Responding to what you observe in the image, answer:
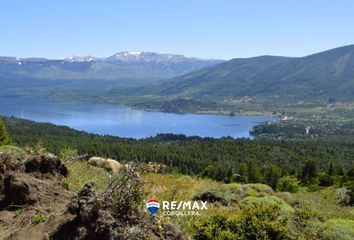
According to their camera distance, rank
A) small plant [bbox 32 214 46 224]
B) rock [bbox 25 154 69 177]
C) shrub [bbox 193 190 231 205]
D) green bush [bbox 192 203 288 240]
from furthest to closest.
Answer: shrub [bbox 193 190 231 205] < rock [bbox 25 154 69 177] < green bush [bbox 192 203 288 240] < small plant [bbox 32 214 46 224]

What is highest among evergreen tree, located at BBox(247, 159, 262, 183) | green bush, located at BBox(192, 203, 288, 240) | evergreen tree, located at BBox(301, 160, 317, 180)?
green bush, located at BBox(192, 203, 288, 240)

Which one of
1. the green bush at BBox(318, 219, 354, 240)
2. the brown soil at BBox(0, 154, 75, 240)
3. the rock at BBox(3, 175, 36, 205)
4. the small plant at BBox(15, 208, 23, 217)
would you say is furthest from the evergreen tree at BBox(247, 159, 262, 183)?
the small plant at BBox(15, 208, 23, 217)

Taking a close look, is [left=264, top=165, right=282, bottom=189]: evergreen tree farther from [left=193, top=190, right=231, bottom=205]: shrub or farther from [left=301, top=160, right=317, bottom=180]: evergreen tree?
[left=193, top=190, right=231, bottom=205]: shrub

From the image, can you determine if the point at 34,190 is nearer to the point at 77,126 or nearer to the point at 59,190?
the point at 59,190

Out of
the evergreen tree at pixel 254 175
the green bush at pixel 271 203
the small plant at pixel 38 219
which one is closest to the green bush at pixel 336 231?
the green bush at pixel 271 203

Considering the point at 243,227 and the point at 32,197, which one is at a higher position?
the point at 32,197

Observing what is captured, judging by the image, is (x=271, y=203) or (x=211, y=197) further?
(x=211, y=197)

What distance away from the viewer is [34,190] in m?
8.55

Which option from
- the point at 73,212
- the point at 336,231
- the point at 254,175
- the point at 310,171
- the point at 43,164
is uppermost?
the point at 43,164

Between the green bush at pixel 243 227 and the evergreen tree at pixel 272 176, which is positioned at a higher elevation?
the green bush at pixel 243 227

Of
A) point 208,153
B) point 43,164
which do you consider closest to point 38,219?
point 43,164

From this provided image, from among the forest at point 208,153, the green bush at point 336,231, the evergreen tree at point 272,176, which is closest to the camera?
the green bush at point 336,231

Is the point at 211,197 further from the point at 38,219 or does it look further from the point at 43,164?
the point at 38,219

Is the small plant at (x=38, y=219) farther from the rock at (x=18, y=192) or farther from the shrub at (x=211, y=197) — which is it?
the shrub at (x=211, y=197)
